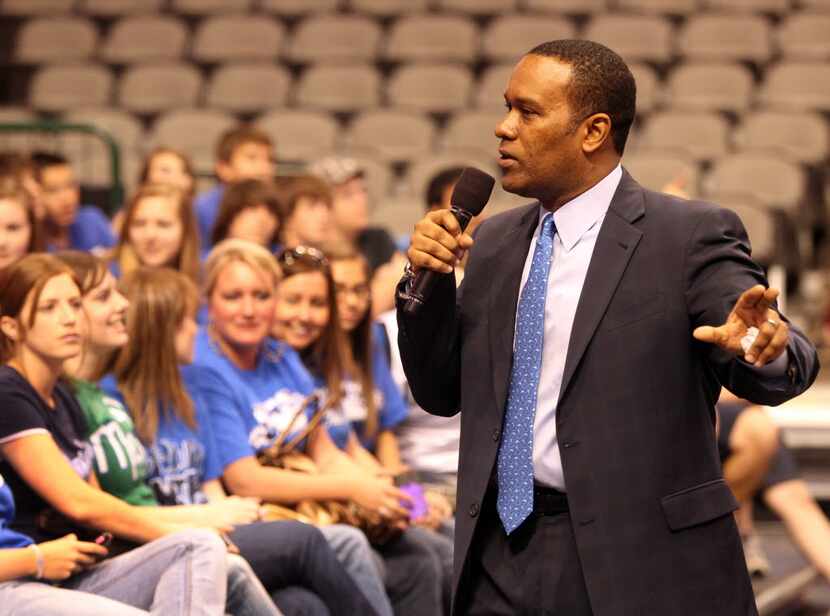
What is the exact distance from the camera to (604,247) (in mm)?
2152

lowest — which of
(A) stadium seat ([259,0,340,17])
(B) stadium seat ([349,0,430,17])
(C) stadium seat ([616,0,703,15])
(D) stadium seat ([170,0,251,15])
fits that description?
(C) stadium seat ([616,0,703,15])

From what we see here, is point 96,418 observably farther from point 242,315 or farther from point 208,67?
point 208,67

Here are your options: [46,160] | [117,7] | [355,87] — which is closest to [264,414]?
[46,160]

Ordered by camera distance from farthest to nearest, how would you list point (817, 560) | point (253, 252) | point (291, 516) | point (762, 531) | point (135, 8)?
point (135, 8) → point (762, 531) → point (817, 560) → point (253, 252) → point (291, 516)

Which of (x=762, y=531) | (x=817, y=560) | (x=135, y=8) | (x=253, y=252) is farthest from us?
(x=135, y=8)

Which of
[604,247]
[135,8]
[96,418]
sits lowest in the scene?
[96,418]

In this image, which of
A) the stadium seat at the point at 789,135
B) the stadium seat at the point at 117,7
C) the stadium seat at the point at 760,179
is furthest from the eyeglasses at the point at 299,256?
the stadium seat at the point at 117,7

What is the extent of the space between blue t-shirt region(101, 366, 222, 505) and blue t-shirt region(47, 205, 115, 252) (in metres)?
2.04

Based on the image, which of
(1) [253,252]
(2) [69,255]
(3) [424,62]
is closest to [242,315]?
(1) [253,252]

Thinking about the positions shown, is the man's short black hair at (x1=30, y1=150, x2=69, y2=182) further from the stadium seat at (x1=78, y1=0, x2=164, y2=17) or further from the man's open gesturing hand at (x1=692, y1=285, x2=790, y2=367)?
the man's open gesturing hand at (x1=692, y1=285, x2=790, y2=367)

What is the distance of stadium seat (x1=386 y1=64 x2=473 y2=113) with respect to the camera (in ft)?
26.3

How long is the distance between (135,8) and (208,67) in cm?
62

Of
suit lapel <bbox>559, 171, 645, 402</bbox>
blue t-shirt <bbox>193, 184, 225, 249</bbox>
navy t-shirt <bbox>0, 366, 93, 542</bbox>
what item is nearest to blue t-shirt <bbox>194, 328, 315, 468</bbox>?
navy t-shirt <bbox>0, 366, 93, 542</bbox>

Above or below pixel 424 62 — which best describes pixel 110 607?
below
